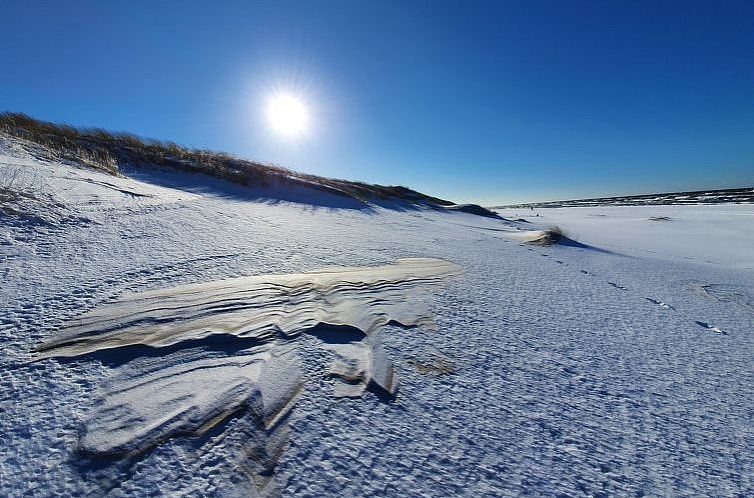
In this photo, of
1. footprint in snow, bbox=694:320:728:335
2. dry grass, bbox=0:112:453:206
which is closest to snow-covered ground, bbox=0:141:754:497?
footprint in snow, bbox=694:320:728:335

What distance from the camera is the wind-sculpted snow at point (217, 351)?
2.54 feet

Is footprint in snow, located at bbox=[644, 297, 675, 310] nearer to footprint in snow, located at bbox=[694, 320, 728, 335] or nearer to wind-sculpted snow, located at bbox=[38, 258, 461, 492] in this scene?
footprint in snow, located at bbox=[694, 320, 728, 335]

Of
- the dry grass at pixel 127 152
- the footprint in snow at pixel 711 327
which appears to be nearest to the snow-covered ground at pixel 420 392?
the footprint in snow at pixel 711 327

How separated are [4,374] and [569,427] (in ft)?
5.09

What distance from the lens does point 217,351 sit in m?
1.09

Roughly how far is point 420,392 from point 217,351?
0.70 metres

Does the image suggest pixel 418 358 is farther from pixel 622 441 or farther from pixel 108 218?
pixel 108 218

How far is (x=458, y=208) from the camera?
39.7 ft

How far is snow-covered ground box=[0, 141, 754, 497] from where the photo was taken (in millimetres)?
689

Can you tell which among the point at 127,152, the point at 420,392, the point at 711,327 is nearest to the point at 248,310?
the point at 420,392

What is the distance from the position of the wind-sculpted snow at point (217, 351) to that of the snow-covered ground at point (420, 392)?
0.02 metres

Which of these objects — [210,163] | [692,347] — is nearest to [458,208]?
[210,163]

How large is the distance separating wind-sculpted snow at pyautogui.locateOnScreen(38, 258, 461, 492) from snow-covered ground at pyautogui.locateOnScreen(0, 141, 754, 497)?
0.02m

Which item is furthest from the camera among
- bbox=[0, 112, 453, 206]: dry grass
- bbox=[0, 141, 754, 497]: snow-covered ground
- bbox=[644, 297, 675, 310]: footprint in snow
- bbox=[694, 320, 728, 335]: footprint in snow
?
bbox=[0, 112, 453, 206]: dry grass
